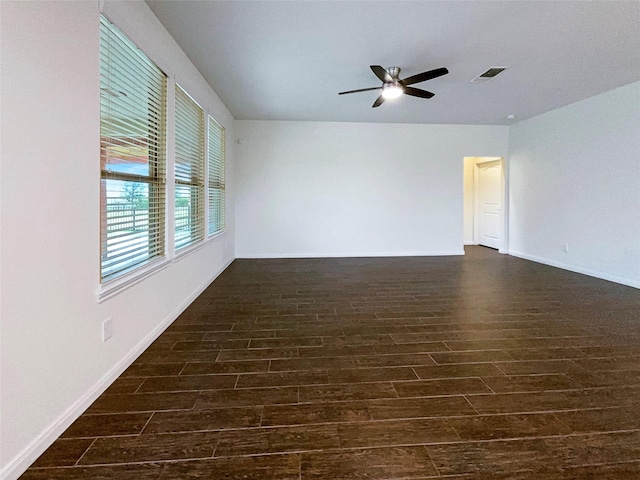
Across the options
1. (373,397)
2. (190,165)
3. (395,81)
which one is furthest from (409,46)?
(373,397)

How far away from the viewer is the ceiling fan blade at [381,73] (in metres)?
3.54

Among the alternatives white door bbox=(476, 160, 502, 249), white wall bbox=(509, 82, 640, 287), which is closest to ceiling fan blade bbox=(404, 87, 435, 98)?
white wall bbox=(509, 82, 640, 287)

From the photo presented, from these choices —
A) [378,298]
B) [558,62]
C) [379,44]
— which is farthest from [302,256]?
[558,62]

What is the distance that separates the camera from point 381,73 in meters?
3.65

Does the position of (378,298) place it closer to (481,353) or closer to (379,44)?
(481,353)

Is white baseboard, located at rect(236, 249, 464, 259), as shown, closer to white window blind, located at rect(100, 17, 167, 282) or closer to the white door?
the white door

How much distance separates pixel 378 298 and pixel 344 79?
2.74 metres

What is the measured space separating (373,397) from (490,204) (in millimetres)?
7436

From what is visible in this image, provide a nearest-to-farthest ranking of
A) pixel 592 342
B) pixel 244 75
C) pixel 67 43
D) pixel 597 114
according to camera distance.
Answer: pixel 67 43
pixel 592 342
pixel 244 75
pixel 597 114

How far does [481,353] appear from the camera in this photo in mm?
2525

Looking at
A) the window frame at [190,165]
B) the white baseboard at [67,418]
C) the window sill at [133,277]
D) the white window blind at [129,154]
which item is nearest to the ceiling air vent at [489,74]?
the window frame at [190,165]

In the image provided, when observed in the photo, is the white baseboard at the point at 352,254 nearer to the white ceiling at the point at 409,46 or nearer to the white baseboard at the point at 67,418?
the white ceiling at the point at 409,46

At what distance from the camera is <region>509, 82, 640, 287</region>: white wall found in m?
4.61

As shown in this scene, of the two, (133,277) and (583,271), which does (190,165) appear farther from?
(583,271)
